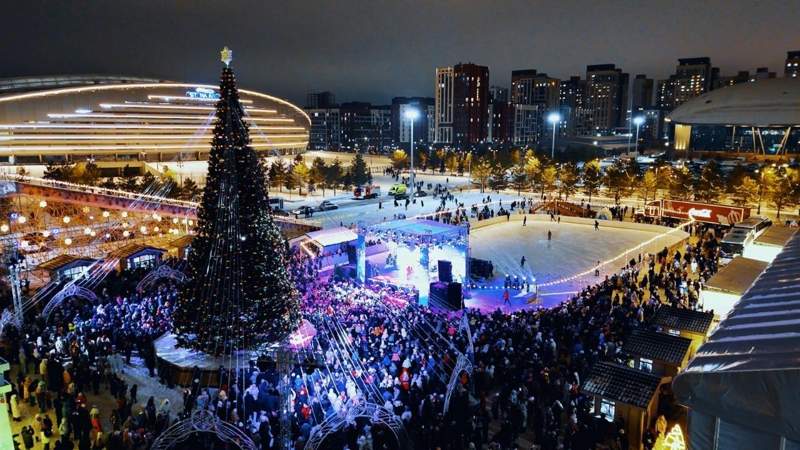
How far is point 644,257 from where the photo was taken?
2220 centimetres

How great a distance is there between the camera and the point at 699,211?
2880 centimetres

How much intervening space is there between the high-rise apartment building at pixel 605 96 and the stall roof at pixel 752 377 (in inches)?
6504

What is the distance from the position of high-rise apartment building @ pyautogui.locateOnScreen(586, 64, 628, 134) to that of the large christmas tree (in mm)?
160220

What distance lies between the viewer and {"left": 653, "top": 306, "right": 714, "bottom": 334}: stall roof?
1245 centimetres

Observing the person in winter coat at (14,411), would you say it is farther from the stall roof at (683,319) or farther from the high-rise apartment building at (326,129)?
the high-rise apartment building at (326,129)

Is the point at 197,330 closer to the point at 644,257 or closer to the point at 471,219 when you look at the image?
the point at 644,257

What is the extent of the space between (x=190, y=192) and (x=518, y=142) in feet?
353

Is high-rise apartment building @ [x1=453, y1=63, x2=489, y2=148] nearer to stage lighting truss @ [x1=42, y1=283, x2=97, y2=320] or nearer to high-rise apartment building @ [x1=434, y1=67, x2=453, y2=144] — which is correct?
high-rise apartment building @ [x1=434, y1=67, x2=453, y2=144]

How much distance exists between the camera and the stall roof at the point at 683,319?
12.5 metres

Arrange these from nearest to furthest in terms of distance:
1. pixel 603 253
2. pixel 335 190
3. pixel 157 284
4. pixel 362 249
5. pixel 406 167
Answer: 1. pixel 157 284
2. pixel 362 249
3. pixel 603 253
4. pixel 335 190
5. pixel 406 167

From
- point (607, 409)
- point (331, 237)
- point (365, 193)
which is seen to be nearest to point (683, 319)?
point (607, 409)

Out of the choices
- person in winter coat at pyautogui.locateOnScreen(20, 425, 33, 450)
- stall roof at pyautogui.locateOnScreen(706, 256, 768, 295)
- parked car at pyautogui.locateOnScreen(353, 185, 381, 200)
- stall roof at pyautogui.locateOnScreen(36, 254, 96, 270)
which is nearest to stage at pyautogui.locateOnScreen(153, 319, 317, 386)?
Answer: person in winter coat at pyautogui.locateOnScreen(20, 425, 33, 450)

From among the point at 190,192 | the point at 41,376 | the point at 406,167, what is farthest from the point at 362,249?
the point at 406,167

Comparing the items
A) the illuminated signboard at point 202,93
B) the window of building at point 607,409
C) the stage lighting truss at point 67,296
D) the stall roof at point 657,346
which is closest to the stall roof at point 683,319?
the stall roof at point 657,346
